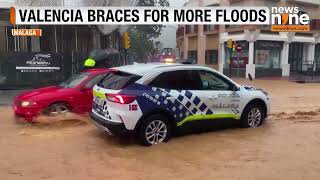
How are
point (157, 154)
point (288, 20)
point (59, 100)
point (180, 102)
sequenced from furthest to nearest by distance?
1. point (288, 20)
2. point (59, 100)
3. point (180, 102)
4. point (157, 154)

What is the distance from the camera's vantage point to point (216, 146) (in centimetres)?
797

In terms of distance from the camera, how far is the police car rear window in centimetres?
770

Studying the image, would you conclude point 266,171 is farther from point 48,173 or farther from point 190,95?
point 48,173

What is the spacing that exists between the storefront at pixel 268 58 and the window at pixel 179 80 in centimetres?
3111

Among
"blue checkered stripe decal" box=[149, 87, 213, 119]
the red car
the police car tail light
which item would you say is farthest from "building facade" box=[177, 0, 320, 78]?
the police car tail light

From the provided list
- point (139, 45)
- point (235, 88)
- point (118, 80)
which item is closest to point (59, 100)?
point (118, 80)

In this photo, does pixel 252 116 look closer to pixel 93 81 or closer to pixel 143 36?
pixel 93 81

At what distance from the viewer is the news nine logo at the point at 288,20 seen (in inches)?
1199

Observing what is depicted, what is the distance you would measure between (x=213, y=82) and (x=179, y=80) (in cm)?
91

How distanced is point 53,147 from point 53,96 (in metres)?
2.23

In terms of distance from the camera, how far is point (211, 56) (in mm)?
46406

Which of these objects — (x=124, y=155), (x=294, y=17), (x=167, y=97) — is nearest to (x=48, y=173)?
(x=124, y=155)

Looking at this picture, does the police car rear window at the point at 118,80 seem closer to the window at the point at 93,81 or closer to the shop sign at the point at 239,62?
the window at the point at 93,81

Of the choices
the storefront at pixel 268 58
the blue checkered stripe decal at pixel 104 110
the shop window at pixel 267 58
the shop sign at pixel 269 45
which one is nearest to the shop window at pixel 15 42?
the blue checkered stripe decal at pixel 104 110
